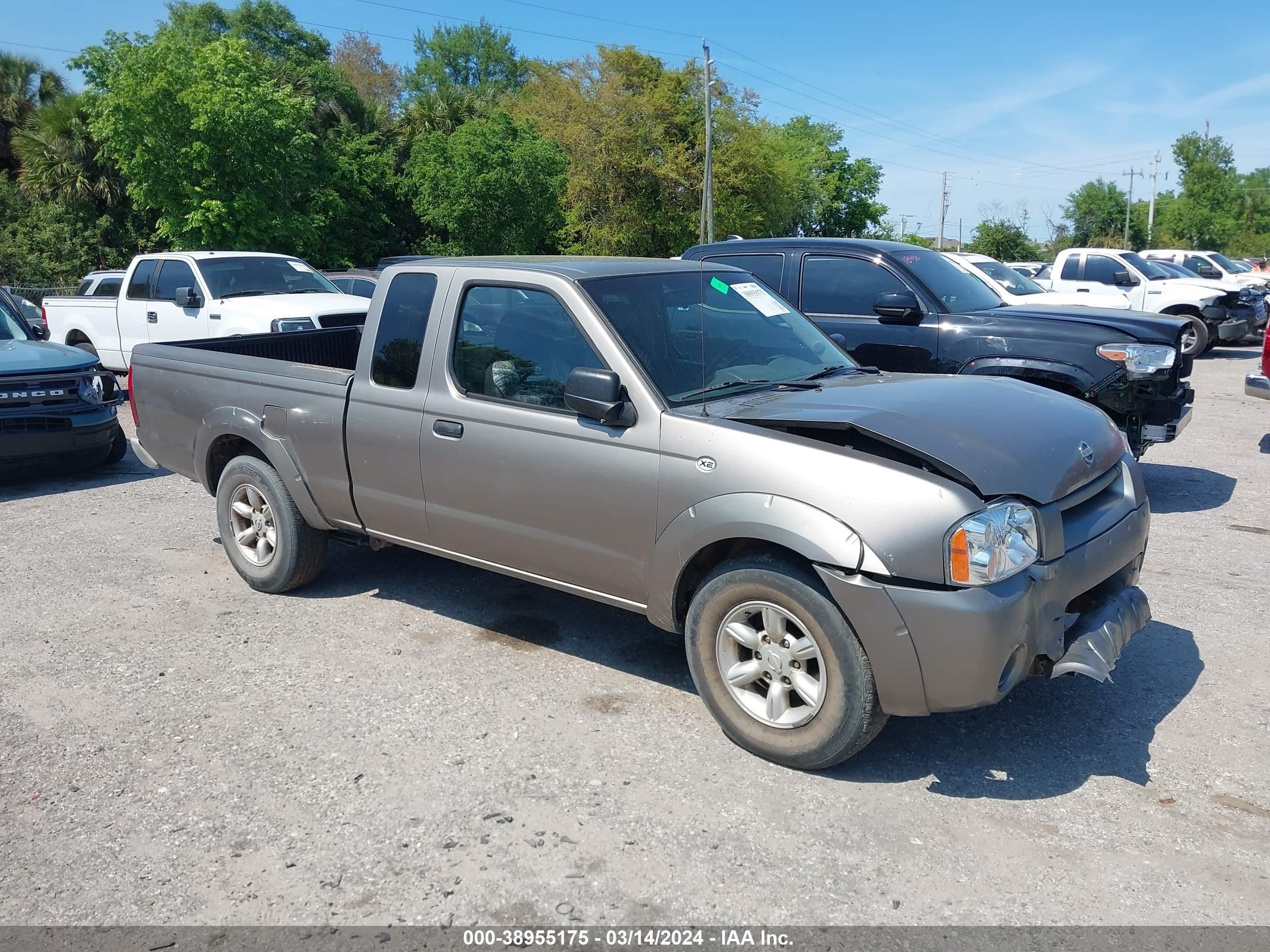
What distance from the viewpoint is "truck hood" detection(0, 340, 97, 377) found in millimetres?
8914

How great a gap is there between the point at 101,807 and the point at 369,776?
974 mm

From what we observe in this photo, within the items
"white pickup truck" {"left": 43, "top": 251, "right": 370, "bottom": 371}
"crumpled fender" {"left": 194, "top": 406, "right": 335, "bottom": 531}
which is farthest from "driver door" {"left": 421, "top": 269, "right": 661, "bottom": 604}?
"white pickup truck" {"left": 43, "top": 251, "right": 370, "bottom": 371}

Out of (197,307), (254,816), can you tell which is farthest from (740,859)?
(197,307)

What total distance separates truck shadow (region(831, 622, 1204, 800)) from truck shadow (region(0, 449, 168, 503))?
25.5 ft

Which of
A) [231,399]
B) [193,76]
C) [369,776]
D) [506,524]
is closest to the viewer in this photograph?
[369,776]

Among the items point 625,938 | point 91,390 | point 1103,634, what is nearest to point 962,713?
point 1103,634

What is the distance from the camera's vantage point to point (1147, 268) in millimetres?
19828

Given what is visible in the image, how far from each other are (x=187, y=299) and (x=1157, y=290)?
16.3 m

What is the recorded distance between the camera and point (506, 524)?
15.8 feet

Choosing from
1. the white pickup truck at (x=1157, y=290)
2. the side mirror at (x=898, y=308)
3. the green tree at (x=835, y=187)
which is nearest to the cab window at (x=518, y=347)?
the side mirror at (x=898, y=308)

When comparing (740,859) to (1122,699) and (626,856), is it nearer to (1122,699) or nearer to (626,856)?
(626,856)

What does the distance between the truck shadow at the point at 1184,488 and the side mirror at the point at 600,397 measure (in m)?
5.25

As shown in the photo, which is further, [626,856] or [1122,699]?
[1122,699]

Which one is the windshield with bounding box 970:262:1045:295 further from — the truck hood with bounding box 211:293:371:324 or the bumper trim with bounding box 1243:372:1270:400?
the truck hood with bounding box 211:293:371:324
